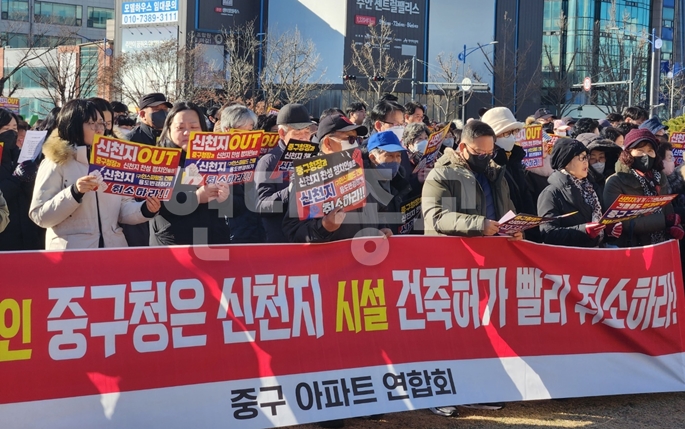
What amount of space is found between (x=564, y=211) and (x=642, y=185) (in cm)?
100

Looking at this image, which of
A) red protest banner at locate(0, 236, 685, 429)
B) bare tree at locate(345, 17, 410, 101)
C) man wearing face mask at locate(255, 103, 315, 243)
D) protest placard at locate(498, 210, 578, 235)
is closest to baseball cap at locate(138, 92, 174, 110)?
man wearing face mask at locate(255, 103, 315, 243)

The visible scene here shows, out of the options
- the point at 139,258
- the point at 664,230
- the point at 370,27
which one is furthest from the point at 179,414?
the point at 370,27

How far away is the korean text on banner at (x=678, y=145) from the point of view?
11062 millimetres

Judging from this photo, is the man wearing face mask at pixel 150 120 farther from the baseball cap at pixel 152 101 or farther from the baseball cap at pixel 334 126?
the baseball cap at pixel 334 126

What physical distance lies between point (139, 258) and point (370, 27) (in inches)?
2595

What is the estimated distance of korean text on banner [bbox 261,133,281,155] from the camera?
A: 6988mm

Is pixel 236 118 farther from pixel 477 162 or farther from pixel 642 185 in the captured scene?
pixel 642 185

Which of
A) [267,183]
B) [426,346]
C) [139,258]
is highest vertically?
[267,183]

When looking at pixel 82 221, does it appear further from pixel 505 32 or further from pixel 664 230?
pixel 505 32

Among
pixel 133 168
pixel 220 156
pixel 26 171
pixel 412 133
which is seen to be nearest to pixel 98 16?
pixel 412 133

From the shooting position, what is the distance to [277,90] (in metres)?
60.1

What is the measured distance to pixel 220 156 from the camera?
5.74 meters

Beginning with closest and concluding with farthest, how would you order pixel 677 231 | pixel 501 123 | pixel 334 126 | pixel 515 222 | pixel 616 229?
pixel 515 222, pixel 334 126, pixel 616 229, pixel 501 123, pixel 677 231

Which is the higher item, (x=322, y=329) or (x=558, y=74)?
(x=558, y=74)
